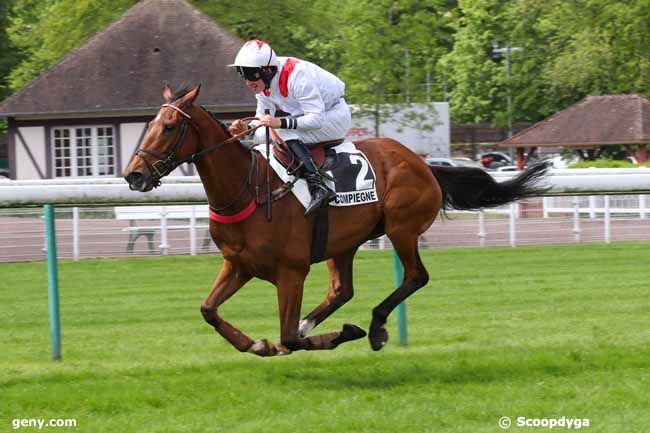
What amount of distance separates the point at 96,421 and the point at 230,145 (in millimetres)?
1773

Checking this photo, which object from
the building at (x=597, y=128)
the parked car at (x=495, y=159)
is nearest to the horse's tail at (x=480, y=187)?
the building at (x=597, y=128)

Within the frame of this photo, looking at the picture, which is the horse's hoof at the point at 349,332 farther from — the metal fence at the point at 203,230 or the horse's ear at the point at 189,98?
the metal fence at the point at 203,230

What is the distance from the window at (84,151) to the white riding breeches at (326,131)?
21253mm

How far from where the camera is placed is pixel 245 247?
639 centimetres

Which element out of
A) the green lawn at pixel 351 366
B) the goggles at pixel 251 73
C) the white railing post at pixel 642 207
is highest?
the goggles at pixel 251 73

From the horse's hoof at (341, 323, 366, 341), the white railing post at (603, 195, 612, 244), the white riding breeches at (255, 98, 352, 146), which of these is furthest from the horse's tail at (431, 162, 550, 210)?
the white railing post at (603, 195, 612, 244)

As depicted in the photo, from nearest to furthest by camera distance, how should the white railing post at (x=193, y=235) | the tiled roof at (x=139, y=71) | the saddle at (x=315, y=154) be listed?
1. the saddle at (x=315, y=154)
2. the white railing post at (x=193, y=235)
3. the tiled roof at (x=139, y=71)

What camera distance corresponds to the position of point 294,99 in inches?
265

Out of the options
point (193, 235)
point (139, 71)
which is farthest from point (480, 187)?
point (139, 71)

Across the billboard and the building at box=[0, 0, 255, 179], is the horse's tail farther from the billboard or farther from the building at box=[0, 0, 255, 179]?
the building at box=[0, 0, 255, 179]

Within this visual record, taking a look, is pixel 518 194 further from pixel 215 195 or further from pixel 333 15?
pixel 333 15

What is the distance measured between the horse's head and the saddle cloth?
575 millimetres

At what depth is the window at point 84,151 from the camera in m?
27.7

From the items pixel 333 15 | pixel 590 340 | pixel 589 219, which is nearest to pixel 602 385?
pixel 590 340
